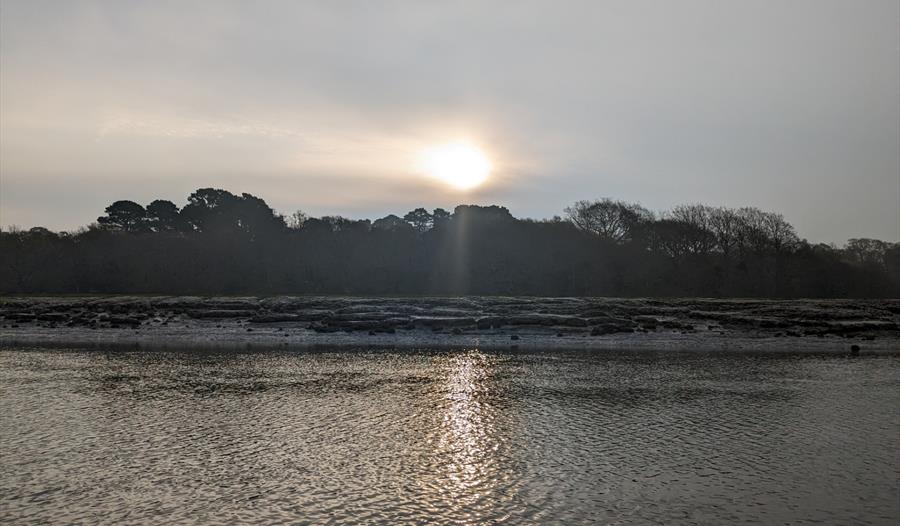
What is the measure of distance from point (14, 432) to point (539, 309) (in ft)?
158

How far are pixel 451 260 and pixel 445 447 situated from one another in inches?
3420

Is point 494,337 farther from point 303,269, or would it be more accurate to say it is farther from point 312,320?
point 303,269

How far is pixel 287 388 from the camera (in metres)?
26.6

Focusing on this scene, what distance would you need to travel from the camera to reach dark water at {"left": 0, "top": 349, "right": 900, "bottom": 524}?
1254 cm

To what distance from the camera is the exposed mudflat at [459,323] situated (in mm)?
48594

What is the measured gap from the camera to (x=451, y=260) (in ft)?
341

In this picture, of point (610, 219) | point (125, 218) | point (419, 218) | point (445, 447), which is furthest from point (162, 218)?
point (445, 447)

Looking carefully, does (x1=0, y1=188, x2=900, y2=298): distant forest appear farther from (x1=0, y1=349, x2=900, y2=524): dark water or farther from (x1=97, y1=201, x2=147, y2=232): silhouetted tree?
(x1=0, y1=349, x2=900, y2=524): dark water

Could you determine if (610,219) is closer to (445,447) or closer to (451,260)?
(451,260)

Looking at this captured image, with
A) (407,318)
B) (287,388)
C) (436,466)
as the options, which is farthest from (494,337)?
(436,466)

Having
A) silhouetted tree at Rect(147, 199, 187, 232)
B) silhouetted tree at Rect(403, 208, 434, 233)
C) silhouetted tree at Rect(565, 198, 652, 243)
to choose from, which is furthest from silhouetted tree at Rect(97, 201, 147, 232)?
silhouetted tree at Rect(565, 198, 652, 243)

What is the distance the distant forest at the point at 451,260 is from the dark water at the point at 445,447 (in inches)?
2578

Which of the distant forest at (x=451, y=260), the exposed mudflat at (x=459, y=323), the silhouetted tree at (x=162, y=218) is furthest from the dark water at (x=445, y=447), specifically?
the silhouetted tree at (x=162, y=218)

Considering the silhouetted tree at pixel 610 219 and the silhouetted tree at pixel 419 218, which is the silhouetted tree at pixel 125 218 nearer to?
the silhouetted tree at pixel 419 218
